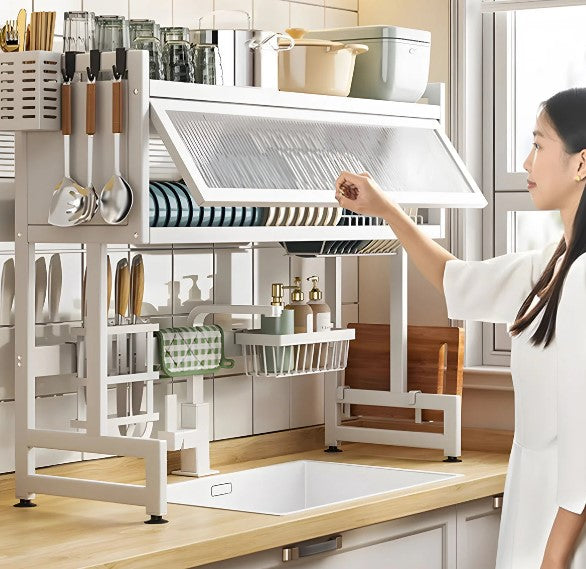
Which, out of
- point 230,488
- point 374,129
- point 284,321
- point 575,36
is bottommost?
point 230,488

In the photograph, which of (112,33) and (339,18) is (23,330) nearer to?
(112,33)

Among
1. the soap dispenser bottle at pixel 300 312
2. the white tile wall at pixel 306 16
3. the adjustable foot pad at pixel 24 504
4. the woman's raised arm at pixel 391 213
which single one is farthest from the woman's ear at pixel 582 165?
the white tile wall at pixel 306 16

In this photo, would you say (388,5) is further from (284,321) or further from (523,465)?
(523,465)

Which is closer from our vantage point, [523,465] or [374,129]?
[523,465]

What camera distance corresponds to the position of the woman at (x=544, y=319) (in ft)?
6.07

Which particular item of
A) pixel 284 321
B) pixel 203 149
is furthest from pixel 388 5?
pixel 203 149

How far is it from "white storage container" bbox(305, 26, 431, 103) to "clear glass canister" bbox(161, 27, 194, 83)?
514 millimetres

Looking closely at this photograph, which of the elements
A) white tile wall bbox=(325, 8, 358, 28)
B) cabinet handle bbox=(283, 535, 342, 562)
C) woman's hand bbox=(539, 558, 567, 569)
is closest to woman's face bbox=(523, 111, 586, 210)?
woman's hand bbox=(539, 558, 567, 569)

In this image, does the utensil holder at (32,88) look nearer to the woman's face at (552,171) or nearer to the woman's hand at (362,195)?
the woman's hand at (362,195)

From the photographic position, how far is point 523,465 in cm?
205

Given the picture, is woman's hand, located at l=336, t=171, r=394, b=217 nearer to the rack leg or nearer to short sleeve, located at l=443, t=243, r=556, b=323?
short sleeve, located at l=443, t=243, r=556, b=323

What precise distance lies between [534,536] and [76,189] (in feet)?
3.31

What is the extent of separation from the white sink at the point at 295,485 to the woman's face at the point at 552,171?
94cm

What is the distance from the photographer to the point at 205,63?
2498 millimetres
